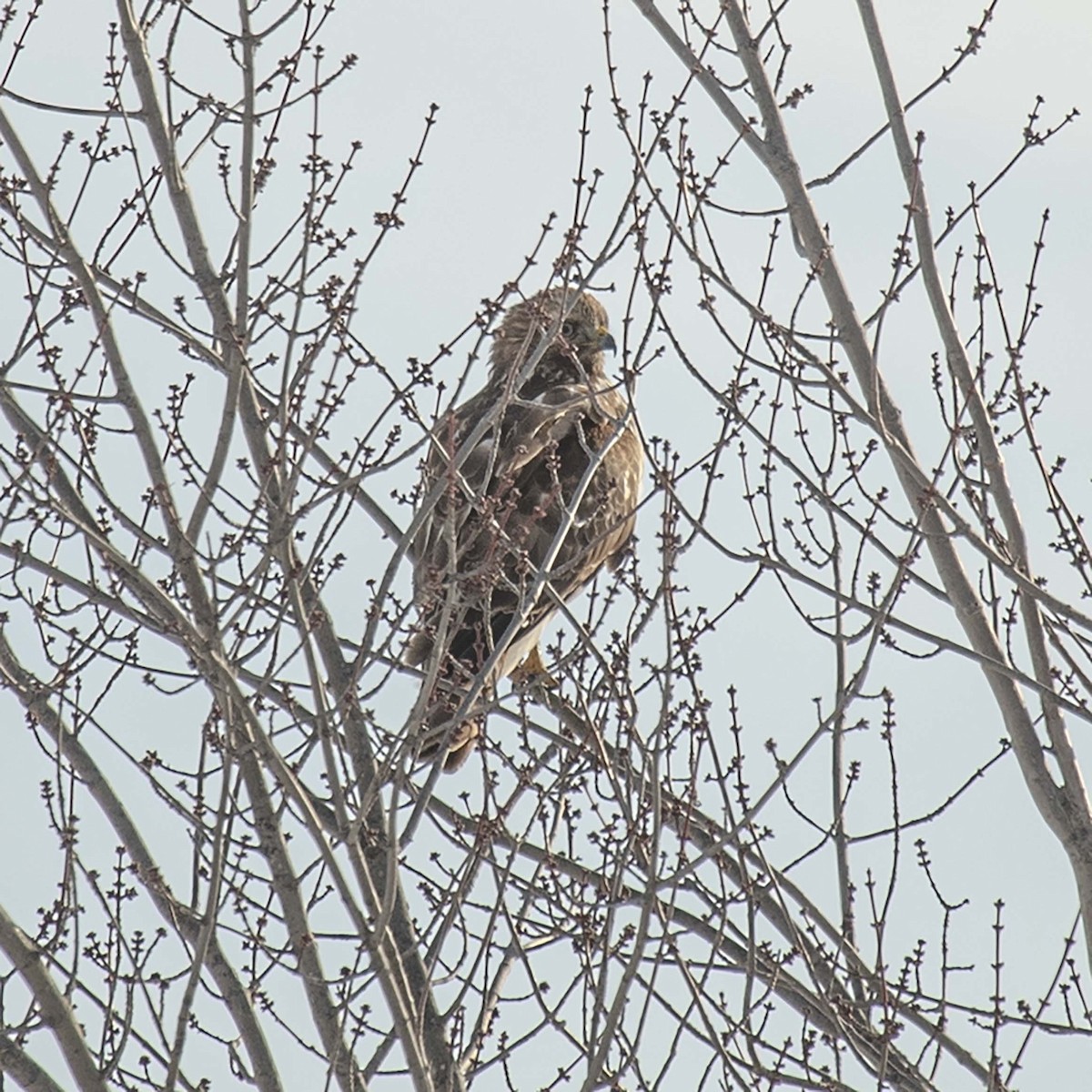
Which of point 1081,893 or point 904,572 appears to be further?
point 1081,893

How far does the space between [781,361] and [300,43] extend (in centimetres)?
171

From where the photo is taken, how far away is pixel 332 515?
4.89m

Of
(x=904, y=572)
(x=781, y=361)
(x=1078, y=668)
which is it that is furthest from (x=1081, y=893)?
(x=781, y=361)

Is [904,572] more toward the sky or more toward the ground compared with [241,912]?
more toward the sky

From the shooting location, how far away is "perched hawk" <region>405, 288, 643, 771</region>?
4.86 meters

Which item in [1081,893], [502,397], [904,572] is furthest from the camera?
Answer: [1081,893]

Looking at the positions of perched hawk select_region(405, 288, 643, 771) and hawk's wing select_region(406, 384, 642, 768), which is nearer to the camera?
perched hawk select_region(405, 288, 643, 771)

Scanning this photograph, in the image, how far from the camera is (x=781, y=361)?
582 centimetres

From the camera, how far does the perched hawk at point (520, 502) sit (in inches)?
191

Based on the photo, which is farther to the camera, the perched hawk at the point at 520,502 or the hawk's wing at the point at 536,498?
the hawk's wing at the point at 536,498

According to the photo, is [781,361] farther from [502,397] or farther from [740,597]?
[502,397]

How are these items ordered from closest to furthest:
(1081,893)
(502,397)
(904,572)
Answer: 1. (502,397)
2. (904,572)
3. (1081,893)

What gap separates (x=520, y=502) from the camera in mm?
7285

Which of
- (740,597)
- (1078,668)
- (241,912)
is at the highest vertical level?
(740,597)
